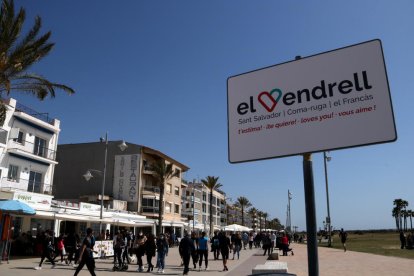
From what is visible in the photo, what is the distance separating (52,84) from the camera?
19.2 metres

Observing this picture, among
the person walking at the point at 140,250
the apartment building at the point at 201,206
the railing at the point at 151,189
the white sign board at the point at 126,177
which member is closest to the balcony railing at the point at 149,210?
the white sign board at the point at 126,177

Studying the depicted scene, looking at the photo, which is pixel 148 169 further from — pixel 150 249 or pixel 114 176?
pixel 150 249

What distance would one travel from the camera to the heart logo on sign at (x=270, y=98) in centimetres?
322

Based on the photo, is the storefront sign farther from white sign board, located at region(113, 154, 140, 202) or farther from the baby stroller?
white sign board, located at region(113, 154, 140, 202)

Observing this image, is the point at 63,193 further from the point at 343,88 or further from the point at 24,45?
the point at 343,88

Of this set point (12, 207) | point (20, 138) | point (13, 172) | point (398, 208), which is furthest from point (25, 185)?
point (398, 208)

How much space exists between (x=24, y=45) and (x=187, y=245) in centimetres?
1060

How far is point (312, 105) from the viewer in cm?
308

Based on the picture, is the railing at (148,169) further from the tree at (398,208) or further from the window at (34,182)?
the tree at (398,208)

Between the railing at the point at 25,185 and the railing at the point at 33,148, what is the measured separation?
2.38 metres

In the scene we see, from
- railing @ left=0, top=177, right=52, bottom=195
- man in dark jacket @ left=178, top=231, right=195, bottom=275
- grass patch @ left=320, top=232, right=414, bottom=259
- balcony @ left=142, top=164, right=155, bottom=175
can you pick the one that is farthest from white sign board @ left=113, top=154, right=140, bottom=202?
man in dark jacket @ left=178, top=231, right=195, bottom=275

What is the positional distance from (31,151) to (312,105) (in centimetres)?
3159

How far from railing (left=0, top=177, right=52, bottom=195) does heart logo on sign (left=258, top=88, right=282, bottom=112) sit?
27634mm

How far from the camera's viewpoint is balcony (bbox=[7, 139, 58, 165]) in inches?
1135
